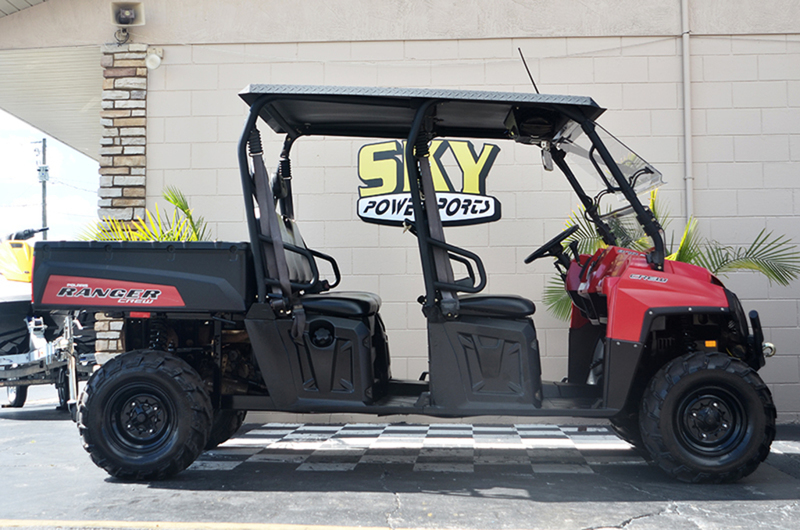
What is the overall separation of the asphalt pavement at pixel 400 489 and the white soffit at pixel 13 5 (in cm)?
401

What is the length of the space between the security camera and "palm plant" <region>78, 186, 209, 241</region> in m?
1.56

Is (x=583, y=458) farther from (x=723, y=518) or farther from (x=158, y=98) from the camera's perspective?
(x=158, y=98)

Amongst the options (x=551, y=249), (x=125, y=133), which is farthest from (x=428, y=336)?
(x=125, y=133)

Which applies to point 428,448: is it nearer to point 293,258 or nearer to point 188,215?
point 293,258

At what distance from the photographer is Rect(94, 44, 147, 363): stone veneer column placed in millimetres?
6375

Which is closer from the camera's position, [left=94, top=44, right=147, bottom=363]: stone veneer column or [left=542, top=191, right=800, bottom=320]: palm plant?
[left=542, top=191, right=800, bottom=320]: palm plant

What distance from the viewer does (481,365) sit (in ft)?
12.6

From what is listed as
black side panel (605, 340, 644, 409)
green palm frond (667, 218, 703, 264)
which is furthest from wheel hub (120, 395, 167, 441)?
green palm frond (667, 218, 703, 264)

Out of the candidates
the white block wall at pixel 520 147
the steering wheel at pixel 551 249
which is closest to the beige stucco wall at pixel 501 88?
the white block wall at pixel 520 147

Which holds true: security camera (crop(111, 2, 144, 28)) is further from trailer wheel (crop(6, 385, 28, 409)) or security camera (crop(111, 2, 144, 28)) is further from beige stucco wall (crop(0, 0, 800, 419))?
trailer wheel (crop(6, 385, 28, 409))

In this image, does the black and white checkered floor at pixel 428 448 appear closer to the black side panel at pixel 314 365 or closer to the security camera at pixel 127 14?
the black side panel at pixel 314 365

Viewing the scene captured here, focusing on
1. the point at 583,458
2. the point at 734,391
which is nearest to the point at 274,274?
the point at 583,458

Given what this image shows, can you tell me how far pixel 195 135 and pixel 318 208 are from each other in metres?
1.35

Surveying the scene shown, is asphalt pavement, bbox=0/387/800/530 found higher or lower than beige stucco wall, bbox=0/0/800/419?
lower
